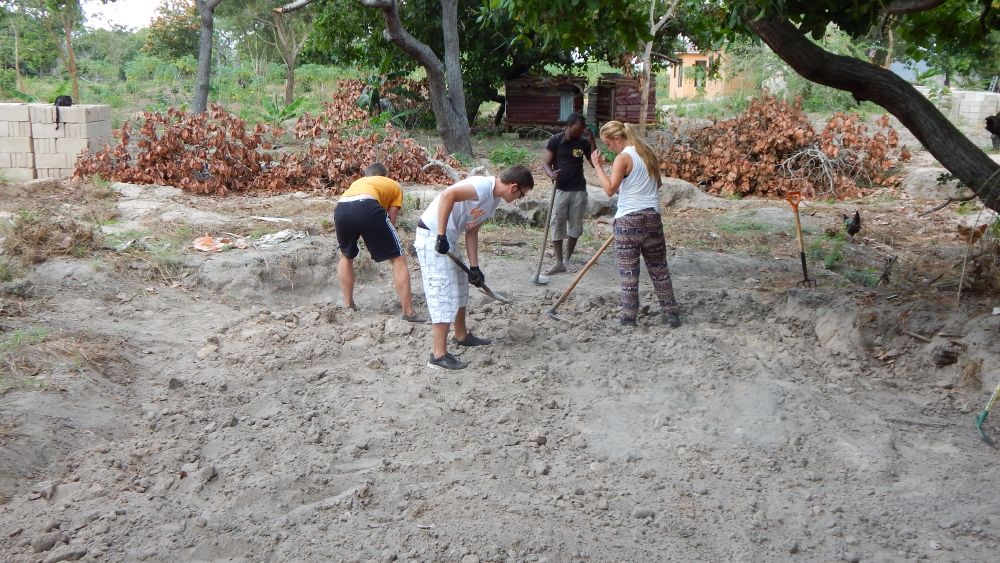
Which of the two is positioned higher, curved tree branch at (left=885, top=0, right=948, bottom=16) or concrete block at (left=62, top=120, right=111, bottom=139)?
curved tree branch at (left=885, top=0, right=948, bottom=16)

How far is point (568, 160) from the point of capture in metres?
7.37

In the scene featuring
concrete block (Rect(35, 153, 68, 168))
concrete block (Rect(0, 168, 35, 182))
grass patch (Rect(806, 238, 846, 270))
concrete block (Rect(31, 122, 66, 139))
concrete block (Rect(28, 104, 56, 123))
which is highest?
concrete block (Rect(28, 104, 56, 123))

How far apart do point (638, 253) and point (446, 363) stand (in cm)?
166

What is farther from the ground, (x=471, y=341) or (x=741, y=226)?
(x=741, y=226)

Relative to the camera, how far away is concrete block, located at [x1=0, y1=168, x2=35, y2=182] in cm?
1113

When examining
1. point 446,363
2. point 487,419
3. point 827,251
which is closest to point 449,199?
point 446,363

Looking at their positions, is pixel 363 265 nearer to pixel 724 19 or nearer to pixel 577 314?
pixel 577 314

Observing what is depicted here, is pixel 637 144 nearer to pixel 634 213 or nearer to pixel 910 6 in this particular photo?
pixel 634 213

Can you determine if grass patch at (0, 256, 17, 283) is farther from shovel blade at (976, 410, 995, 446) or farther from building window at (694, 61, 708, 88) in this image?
building window at (694, 61, 708, 88)

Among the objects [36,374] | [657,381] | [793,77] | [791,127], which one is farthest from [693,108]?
[36,374]

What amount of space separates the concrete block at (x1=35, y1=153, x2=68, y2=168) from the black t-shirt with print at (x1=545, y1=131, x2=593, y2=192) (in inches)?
301

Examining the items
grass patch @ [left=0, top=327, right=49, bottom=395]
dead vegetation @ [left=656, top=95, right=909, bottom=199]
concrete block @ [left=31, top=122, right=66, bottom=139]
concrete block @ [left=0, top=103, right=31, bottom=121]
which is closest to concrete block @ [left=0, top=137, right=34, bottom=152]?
concrete block @ [left=31, top=122, right=66, bottom=139]

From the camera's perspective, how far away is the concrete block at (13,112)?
36.0 ft

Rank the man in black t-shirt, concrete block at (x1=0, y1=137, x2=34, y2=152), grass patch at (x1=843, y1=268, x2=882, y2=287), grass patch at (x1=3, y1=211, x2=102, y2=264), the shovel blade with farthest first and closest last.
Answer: concrete block at (x1=0, y1=137, x2=34, y2=152) < the man in black t-shirt < grass patch at (x1=3, y1=211, x2=102, y2=264) < grass patch at (x1=843, y1=268, x2=882, y2=287) < the shovel blade
